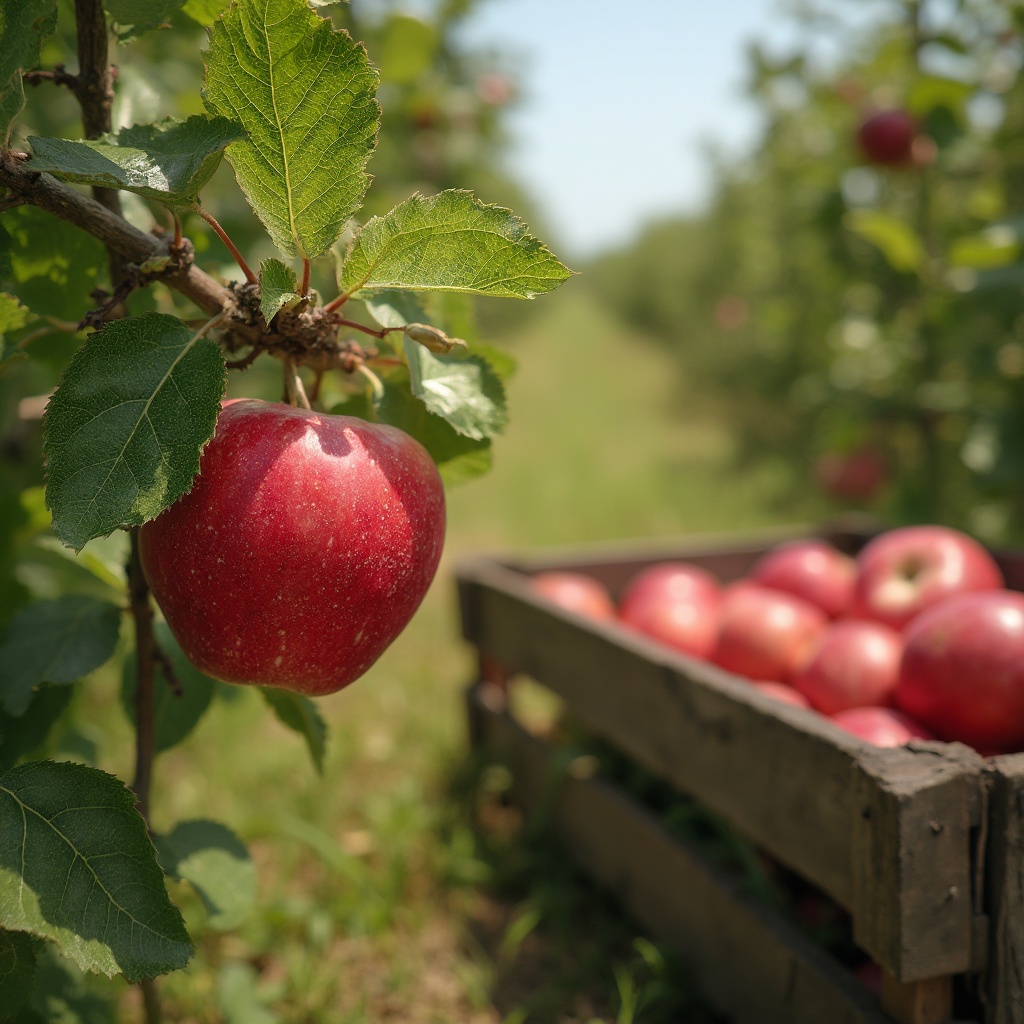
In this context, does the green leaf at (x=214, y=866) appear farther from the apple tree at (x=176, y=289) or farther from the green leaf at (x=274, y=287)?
the green leaf at (x=274, y=287)

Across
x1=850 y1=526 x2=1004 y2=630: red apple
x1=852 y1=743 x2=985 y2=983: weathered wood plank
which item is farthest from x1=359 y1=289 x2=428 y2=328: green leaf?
x1=850 y1=526 x2=1004 y2=630: red apple

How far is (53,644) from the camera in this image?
1006 millimetres

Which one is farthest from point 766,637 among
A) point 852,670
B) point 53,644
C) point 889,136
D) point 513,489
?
point 513,489

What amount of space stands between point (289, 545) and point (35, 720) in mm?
510

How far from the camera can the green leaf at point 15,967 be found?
2.52 feet

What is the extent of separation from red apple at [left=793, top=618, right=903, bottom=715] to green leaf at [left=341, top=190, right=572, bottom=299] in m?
1.11

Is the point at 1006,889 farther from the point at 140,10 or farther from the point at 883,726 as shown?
the point at 140,10

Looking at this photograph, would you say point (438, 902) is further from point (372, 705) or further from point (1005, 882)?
point (1005, 882)

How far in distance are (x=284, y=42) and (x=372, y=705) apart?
2311 millimetres

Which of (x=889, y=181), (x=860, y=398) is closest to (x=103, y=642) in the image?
(x=860, y=398)

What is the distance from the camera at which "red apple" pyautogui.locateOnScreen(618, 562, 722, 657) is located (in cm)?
202

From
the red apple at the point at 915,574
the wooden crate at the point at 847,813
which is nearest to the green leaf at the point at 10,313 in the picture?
the wooden crate at the point at 847,813

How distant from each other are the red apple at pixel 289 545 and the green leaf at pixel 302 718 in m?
0.25

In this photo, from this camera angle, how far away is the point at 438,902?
1873mm
